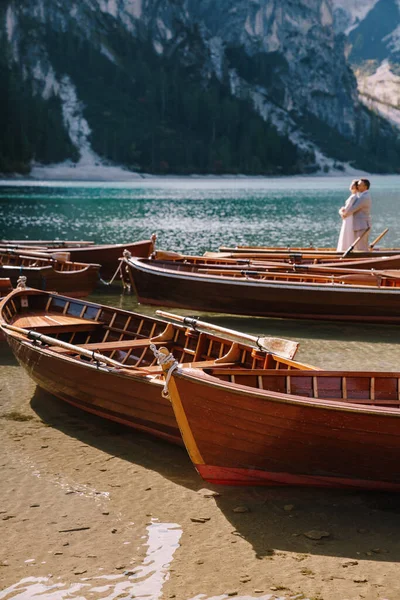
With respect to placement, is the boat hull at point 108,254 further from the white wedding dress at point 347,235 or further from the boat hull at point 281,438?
the boat hull at point 281,438

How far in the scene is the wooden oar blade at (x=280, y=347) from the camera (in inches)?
400

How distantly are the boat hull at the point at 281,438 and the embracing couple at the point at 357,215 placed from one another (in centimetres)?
1330

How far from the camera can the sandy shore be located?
7.06 metres

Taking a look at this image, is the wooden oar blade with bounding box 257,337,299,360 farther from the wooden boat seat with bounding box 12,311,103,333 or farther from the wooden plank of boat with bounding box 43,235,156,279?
the wooden plank of boat with bounding box 43,235,156,279

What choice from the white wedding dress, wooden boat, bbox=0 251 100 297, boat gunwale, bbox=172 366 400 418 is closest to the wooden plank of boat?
wooden boat, bbox=0 251 100 297

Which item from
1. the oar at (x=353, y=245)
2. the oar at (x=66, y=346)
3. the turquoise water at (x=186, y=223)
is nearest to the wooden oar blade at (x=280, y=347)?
the oar at (x=66, y=346)

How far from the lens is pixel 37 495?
8.96m

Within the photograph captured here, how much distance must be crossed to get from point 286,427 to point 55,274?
44.6 feet

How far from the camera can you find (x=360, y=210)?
71.3ft

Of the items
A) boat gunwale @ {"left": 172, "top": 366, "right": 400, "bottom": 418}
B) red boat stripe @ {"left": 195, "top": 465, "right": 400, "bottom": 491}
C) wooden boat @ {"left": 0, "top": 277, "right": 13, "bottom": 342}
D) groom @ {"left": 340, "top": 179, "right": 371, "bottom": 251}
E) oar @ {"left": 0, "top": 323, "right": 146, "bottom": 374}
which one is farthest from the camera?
groom @ {"left": 340, "top": 179, "right": 371, "bottom": 251}

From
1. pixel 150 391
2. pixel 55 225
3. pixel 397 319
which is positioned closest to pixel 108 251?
pixel 397 319

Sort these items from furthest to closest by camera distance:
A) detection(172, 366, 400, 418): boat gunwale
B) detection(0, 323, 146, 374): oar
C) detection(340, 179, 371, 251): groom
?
detection(340, 179, 371, 251): groom < detection(0, 323, 146, 374): oar < detection(172, 366, 400, 418): boat gunwale

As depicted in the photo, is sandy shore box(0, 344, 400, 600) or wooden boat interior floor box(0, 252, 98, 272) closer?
sandy shore box(0, 344, 400, 600)

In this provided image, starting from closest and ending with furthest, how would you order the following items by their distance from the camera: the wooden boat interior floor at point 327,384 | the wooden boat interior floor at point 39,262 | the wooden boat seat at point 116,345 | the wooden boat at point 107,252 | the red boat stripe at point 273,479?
the red boat stripe at point 273,479
the wooden boat interior floor at point 327,384
the wooden boat seat at point 116,345
the wooden boat interior floor at point 39,262
the wooden boat at point 107,252
